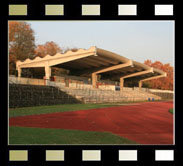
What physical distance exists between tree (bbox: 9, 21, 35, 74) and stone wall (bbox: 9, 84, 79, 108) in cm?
1592

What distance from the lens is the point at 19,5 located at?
3.57 m

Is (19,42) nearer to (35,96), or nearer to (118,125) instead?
(35,96)

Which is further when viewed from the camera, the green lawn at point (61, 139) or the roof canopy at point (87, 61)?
the roof canopy at point (87, 61)

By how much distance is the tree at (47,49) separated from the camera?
126ft

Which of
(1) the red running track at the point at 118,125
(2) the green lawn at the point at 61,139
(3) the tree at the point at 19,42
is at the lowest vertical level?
(1) the red running track at the point at 118,125

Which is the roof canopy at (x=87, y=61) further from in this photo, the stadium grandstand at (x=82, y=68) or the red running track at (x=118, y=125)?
the red running track at (x=118, y=125)

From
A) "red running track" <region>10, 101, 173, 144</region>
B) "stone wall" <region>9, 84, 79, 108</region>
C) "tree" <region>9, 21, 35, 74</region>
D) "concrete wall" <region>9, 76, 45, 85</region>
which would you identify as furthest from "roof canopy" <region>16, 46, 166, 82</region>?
"red running track" <region>10, 101, 173, 144</region>

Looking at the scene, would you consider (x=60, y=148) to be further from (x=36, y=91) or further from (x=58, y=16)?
(x=36, y=91)

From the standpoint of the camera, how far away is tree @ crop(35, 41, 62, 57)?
3838 cm

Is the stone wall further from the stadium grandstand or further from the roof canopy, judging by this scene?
the roof canopy

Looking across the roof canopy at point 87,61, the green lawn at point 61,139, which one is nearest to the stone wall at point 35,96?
the roof canopy at point 87,61

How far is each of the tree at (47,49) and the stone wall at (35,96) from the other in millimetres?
21678

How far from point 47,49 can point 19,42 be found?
10750 mm
